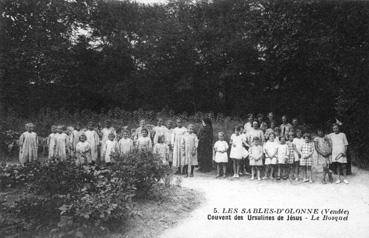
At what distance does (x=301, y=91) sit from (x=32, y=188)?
15432 mm

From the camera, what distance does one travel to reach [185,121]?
689 inches

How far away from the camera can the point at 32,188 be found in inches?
265

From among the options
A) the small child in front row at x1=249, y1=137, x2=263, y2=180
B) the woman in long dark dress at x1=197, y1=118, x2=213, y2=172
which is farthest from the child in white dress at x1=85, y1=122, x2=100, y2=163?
the small child in front row at x1=249, y1=137, x2=263, y2=180

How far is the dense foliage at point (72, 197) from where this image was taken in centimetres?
602

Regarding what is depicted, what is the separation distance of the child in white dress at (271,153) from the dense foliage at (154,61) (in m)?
6.42

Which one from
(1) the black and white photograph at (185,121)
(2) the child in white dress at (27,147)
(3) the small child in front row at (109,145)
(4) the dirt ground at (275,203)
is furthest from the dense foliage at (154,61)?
(2) the child in white dress at (27,147)

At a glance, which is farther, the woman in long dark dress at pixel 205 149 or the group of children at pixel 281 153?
the woman in long dark dress at pixel 205 149

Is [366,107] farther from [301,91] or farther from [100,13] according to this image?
[100,13]

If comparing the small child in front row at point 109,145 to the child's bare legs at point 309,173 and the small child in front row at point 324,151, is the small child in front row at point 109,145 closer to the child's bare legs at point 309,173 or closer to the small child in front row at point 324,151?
the child's bare legs at point 309,173

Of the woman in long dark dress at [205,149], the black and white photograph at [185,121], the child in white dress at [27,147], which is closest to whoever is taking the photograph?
the black and white photograph at [185,121]

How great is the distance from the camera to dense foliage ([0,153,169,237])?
19.7 ft

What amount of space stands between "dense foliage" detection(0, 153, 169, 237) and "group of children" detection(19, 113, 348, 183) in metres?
3.05

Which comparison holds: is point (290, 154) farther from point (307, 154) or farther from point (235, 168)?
point (235, 168)

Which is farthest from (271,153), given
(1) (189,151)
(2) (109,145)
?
(2) (109,145)
